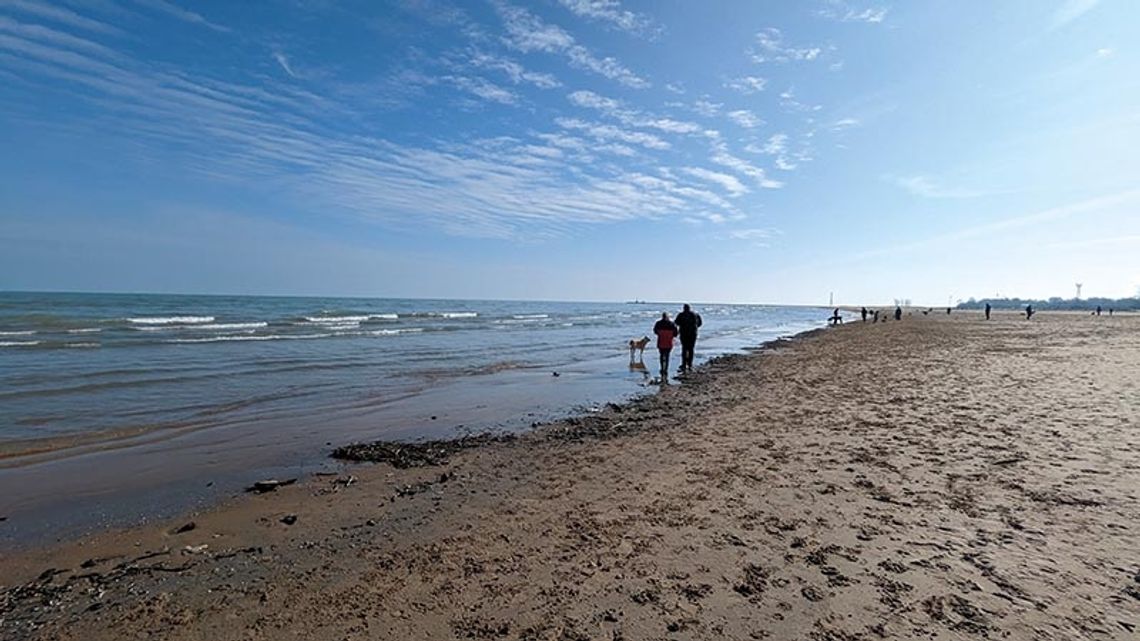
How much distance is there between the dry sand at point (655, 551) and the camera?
3.41 metres

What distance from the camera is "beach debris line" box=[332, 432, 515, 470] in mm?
7359

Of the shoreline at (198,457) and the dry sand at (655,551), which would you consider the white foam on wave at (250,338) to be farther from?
the dry sand at (655,551)

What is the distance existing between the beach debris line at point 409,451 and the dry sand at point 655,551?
386 mm

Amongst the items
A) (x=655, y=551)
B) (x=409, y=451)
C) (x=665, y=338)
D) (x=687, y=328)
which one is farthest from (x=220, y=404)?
(x=687, y=328)

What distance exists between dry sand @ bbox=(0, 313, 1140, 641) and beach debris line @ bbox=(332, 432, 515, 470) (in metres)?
0.39

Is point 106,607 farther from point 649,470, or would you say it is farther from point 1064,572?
point 1064,572

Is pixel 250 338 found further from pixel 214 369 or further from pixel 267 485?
pixel 267 485

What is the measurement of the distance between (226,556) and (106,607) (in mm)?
875

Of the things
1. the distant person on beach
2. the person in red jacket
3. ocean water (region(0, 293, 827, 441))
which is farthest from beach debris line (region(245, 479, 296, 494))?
the distant person on beach

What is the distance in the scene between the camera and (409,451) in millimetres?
7848

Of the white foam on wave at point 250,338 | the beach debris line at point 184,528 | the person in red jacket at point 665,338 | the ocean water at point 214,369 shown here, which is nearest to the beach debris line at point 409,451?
the beach debris line at point 184,528

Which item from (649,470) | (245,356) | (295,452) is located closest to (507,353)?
(245,356)

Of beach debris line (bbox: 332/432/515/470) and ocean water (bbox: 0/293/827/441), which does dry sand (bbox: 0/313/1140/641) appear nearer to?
beach debris line (bbox: 332/432/515/470)

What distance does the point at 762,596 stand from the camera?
369 cm
